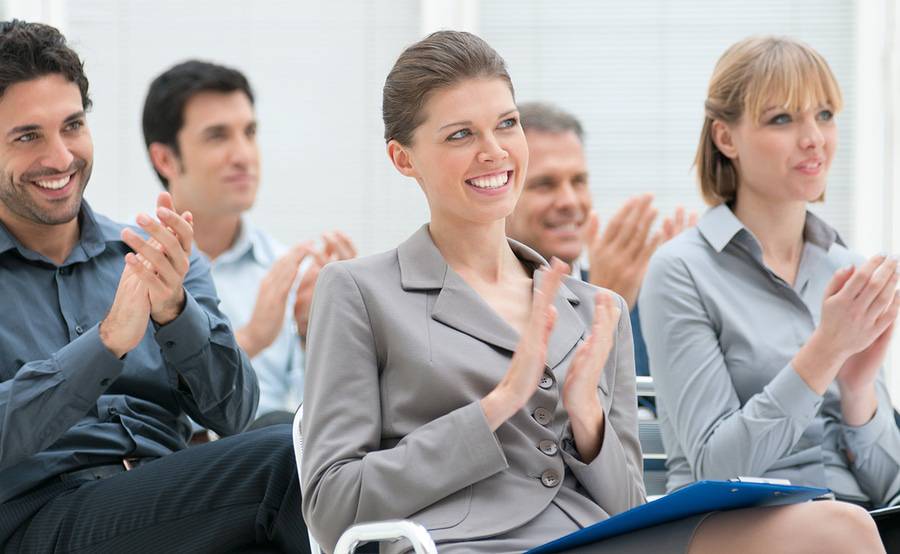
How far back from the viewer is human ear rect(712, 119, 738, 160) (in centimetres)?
278

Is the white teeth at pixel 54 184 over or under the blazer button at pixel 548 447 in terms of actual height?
over

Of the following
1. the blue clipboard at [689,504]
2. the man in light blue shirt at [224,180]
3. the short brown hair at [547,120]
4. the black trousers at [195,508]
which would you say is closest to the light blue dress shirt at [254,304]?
the man in light blue shirt at [224,180]

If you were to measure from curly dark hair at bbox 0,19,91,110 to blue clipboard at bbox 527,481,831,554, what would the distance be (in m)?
1.44

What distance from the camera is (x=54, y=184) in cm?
252

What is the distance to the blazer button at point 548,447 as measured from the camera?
1.89 metres

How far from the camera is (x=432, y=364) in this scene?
6.15 feet

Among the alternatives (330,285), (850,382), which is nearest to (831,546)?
(330,285)

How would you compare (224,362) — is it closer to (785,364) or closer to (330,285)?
(330,285)

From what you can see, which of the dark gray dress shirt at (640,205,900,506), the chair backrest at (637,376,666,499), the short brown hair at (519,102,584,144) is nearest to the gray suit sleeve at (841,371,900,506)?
the dark gray dress shirt at (640,205,900,506)

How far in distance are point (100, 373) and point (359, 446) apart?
67cm

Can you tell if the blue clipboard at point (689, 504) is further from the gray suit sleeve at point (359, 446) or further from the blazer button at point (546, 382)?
the blazer button at point (546, 382)

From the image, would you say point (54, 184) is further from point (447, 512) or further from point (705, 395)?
point (705, 395)

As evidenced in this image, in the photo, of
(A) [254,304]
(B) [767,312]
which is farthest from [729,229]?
(A) [254,304]

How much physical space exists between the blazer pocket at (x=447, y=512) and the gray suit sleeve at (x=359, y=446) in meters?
0.02
